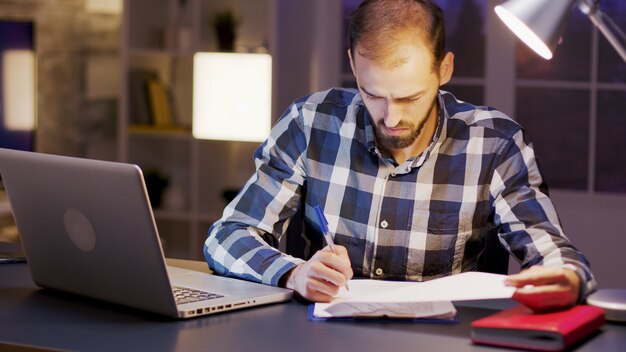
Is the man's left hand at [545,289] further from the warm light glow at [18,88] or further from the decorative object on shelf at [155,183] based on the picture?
the decorative object on shelf at [155,183]

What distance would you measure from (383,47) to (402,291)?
1.78ft

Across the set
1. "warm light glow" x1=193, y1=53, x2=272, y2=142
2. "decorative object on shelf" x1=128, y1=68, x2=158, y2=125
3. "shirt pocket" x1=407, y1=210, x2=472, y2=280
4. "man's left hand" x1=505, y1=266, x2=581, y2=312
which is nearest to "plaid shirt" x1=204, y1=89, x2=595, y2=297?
"shirt pocket" x1=407, y1=210, x2=472, y2=280

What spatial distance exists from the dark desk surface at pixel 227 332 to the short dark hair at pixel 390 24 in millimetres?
557

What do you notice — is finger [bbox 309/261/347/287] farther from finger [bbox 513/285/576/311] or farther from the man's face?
the man's face

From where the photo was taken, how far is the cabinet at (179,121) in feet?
16.6

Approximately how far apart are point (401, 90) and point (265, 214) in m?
0.41

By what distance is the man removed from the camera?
6.79ft

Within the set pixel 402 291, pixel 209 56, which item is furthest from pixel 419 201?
pixel 209 56

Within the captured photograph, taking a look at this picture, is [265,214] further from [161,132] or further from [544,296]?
[161,132]

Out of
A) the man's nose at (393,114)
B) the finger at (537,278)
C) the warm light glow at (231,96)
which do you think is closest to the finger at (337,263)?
the finger at (537,278)

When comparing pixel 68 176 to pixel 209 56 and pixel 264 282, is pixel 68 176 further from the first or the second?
pixel 209 56

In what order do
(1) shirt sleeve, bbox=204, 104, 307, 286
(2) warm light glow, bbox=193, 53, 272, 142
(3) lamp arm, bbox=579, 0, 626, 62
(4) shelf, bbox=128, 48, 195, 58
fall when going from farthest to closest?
(4) shelf, bbox=128, 48, 195, 58 → (2) warm light glow, bbox=193, 53, 272, 142 → (1) shirt sleeve, bbox=204, 104, 307, 286 → (3) lamp arm, bbox=579, 0, 626, 62

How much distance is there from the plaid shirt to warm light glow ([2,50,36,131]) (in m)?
2.63

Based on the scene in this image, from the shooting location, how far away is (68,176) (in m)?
1.76
